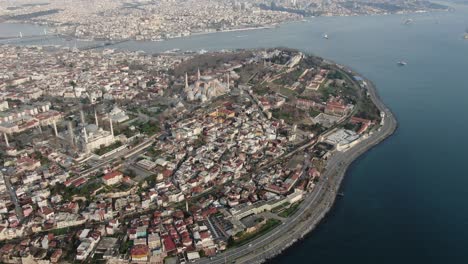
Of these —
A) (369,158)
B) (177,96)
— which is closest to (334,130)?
(369,158)

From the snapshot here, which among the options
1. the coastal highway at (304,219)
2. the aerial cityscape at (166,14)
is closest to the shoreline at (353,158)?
the coastal highway at (304,219)

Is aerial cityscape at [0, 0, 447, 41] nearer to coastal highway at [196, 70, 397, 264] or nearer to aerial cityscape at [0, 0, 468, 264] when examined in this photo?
aerial cityscape at [0, 0, 468, 264]

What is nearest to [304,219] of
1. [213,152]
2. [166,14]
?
[213,152]

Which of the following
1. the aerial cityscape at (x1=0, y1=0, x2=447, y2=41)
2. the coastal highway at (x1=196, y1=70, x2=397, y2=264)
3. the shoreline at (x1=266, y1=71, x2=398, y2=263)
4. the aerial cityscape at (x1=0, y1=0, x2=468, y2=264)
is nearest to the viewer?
the coastal highway at (x1=196, y1=70, x2=397, y2=264)

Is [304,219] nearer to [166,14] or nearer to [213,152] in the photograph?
[213,152]

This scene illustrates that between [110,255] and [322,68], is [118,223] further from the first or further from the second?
[322,68]

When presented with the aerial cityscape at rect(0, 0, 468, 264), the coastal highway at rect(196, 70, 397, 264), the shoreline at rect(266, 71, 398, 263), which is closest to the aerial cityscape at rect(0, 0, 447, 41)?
the aerial cityscape at rect(0, 0, 468, 264)

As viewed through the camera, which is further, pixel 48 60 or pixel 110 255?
pixel 48 60
